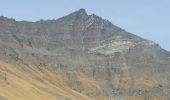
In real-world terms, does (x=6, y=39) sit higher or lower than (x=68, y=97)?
higher

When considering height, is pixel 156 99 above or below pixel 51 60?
below

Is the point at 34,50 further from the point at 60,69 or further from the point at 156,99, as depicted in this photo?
the point at 156,99

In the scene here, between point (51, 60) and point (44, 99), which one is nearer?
point (44, 99)

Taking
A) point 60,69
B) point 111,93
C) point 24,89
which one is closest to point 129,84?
point 111,93

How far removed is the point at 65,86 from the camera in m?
175

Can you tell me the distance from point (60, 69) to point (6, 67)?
37557mm

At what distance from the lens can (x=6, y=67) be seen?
154m

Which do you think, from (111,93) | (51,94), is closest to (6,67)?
(51,94)

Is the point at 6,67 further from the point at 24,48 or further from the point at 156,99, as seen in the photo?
the point at 156,99

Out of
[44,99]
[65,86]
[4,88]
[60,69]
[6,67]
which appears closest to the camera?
[4,88]

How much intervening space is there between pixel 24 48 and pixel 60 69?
15728mm

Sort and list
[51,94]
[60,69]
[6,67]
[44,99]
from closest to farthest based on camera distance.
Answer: [44,99], [51,94], [6,67], [60,69]

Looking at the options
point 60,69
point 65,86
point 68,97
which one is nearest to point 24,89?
point 68,97

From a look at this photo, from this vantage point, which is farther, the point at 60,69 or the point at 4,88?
the point at 60,69
